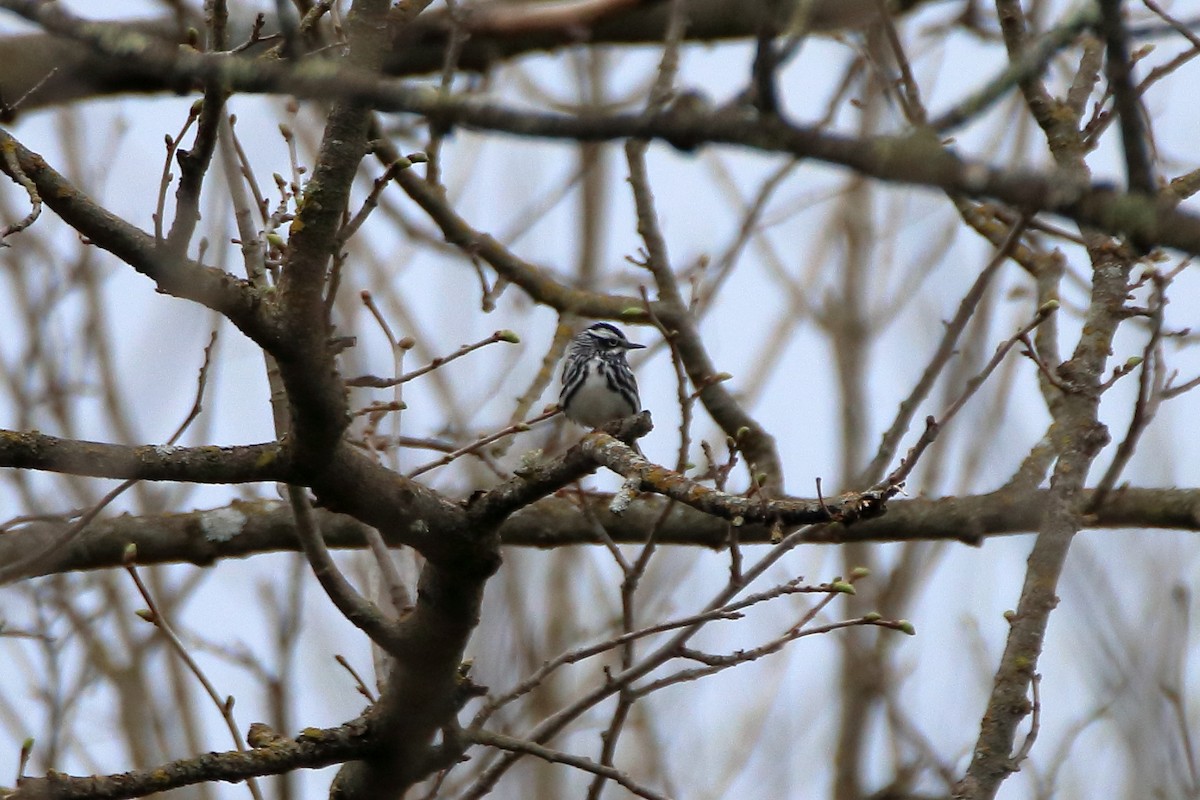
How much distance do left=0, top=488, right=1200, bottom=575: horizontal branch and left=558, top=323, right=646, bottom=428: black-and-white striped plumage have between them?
0.96m

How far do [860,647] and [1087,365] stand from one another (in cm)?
351

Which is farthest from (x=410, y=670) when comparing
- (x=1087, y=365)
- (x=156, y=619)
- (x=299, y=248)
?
(x=1087, y=365)

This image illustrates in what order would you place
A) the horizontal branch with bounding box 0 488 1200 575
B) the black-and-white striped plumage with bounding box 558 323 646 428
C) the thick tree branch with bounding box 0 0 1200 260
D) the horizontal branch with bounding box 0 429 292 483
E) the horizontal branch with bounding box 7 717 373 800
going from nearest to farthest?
1. the thick tree branch with bounding box 0 0 1200 260
2. the horizontal branch with bounding box 0 429 292 483
3. the horizontal branch with bounding box 7 717 373 800
4. the horizontal branch with bounding box 0 488 1200 575
5. the black-and-white striped plumage with bounding box 558 323 646 428

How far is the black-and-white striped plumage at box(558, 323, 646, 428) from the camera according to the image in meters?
5.68

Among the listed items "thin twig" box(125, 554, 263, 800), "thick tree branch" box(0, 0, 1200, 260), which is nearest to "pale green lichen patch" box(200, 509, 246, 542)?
"thin twig" box(125, 554, 263, 800)

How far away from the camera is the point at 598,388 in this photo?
5.68 metres

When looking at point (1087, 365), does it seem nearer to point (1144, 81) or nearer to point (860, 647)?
point (1144, 81)

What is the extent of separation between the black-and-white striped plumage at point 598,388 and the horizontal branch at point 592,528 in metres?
0.96

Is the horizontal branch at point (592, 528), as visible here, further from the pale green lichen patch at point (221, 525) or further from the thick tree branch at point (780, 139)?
the thick tree branch at point (780, 139)

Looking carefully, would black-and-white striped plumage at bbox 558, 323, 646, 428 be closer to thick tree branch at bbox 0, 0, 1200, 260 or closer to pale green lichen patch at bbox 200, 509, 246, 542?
pale green lichen patch at bbox 200, 509, 246, 542

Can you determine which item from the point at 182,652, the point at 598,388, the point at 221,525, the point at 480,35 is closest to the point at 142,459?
the point at 182,652

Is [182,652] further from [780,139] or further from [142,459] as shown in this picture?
[780,139]

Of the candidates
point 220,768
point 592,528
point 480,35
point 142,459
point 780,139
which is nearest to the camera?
point 780,139

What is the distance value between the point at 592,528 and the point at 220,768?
1.60 meters
